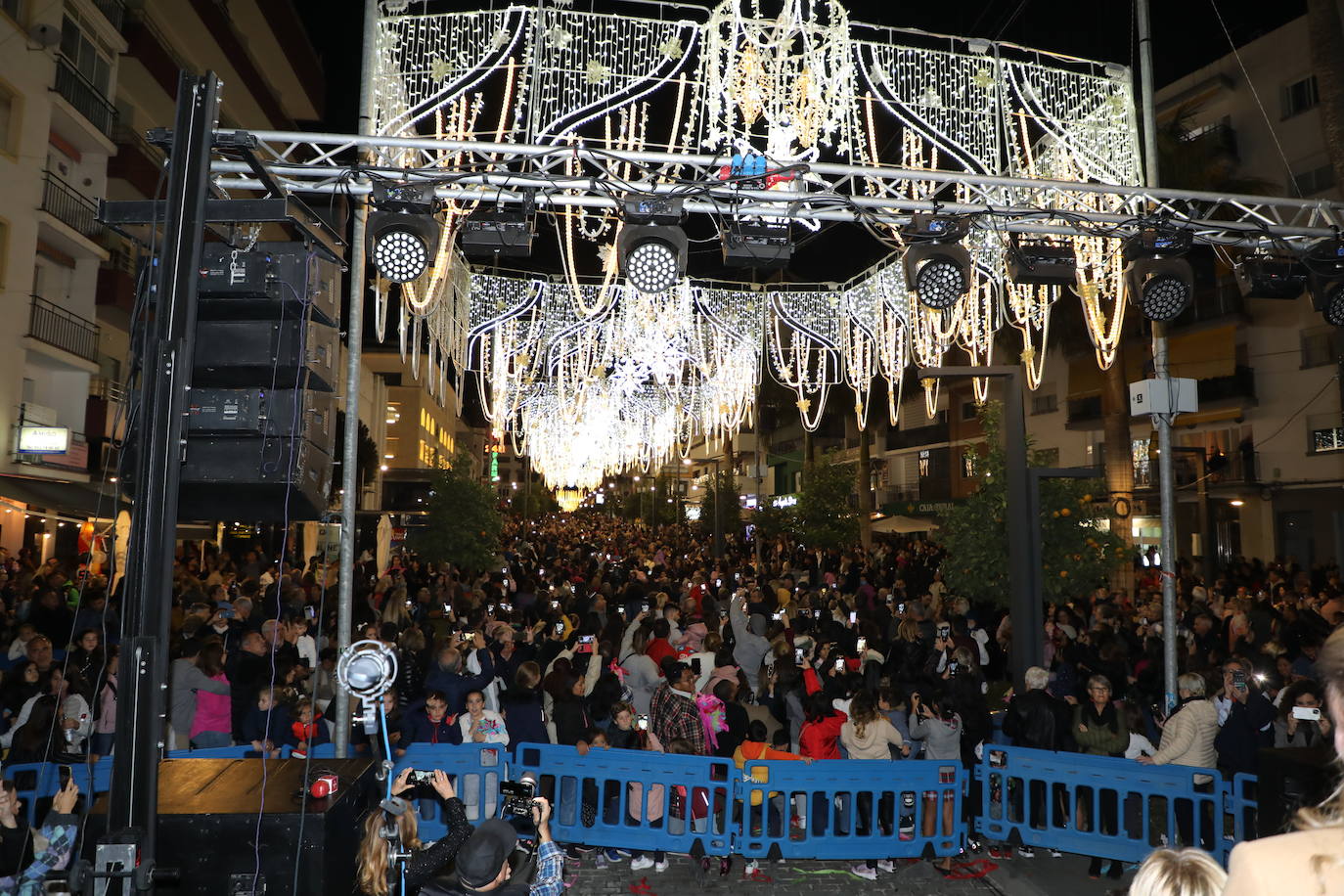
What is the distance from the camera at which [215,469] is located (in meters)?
4.99

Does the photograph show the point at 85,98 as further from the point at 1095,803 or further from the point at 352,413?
the point at 1095,803

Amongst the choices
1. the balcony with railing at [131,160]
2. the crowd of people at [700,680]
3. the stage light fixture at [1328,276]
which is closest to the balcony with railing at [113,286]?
the balcony with railing at [131,160]

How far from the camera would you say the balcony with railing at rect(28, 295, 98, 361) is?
19.2 metres

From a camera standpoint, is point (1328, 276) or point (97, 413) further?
point (97, 413)

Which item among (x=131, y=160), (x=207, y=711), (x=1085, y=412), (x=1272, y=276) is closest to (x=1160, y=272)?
(x=1272, y=276)

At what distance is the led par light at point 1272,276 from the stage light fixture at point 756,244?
4359 mm

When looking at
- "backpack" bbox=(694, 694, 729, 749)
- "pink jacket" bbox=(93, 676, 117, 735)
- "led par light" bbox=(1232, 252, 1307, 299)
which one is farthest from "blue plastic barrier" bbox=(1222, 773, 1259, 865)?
"pink jacket" bbox=(93, 676, 117, 735)

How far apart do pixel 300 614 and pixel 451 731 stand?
581 cm

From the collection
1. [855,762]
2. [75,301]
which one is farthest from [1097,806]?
[75,301]

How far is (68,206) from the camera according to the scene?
20297 mm

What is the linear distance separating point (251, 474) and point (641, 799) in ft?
13.7

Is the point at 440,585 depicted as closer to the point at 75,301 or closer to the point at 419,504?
the point at 75,301

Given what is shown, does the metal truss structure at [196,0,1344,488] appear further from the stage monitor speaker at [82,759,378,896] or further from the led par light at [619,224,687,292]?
the stage monitor speaker at [82,759,378,896]

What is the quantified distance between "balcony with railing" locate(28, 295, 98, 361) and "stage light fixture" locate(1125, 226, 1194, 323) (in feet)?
64.4
